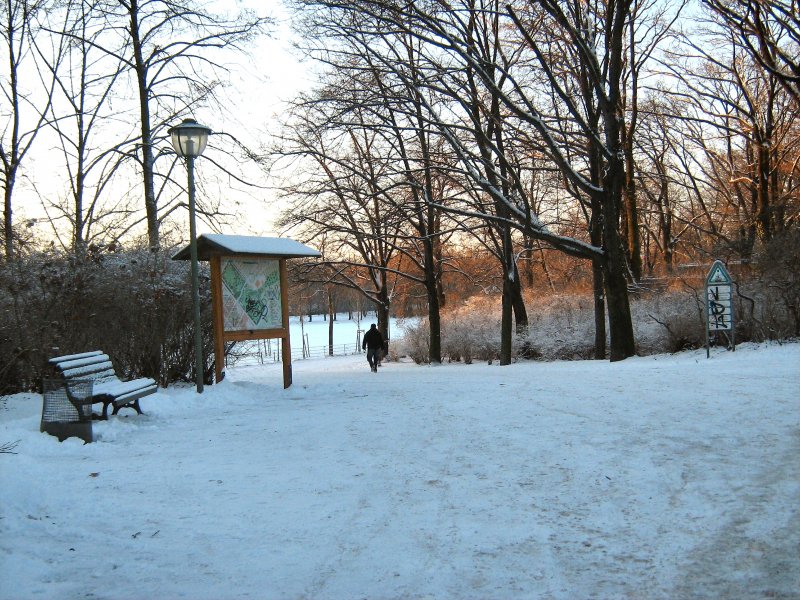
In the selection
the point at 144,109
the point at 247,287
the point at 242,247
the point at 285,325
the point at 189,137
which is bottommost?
the point at 285,325

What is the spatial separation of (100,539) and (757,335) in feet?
47.6

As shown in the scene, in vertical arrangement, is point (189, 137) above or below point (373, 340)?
above

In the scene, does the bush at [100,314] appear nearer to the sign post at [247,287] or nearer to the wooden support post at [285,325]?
the sign post at [247,287]

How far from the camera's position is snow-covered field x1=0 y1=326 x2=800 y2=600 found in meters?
3.71

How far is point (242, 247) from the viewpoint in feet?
35.8

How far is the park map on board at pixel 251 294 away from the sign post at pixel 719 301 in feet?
28.5

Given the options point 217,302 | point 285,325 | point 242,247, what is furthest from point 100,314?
point 285,325

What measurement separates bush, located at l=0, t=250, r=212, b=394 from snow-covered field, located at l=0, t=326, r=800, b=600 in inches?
113

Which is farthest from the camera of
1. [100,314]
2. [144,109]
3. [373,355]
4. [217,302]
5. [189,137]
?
[373,355]

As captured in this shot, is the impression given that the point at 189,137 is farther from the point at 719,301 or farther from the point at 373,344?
the point at 373,344

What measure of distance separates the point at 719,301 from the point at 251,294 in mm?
9568

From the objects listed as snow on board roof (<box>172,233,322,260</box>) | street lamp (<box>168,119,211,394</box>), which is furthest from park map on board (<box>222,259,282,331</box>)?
street lamp (<box>168,119,211,394</box>)

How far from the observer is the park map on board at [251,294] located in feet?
36.3

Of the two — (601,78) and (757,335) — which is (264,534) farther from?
(601,78)
